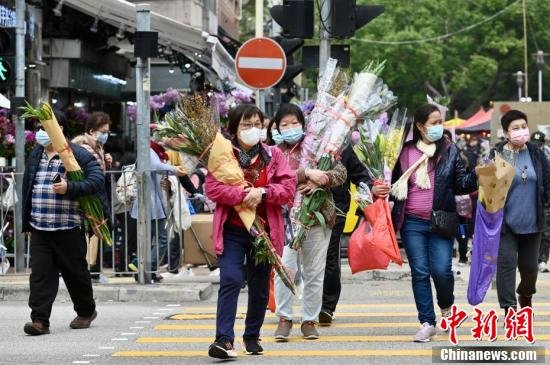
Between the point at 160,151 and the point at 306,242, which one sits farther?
the point at 160,151

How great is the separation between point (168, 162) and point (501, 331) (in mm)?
6371

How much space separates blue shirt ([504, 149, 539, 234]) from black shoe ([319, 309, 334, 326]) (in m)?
1.79

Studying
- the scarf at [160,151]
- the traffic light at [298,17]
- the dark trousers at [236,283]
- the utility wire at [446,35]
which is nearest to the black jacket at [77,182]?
the dark trousers at [236,283]

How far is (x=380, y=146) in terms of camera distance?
36.9 feet

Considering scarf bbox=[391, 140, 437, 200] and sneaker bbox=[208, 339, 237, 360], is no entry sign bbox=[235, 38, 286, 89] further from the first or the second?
sneaker bbox=[208, 339, 237, 360]

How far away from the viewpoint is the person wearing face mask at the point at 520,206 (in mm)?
11094

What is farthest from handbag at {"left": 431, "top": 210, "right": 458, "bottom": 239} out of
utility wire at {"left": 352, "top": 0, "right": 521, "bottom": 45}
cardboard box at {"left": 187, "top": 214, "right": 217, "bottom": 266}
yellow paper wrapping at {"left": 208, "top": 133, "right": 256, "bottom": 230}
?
utility wire at {"left": 352, "top": 0, "right": 521, "bottom": 45}

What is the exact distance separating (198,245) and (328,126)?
5967 mm

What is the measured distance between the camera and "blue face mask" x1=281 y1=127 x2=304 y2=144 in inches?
425

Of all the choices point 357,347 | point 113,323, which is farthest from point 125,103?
point 357,347

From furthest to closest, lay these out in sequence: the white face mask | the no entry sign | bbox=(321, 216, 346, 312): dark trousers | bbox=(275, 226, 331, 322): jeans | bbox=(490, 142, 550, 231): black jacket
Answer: the no entry sign, bbox=(321, 216, 346, 312): dark trousers, bbox=(490, 142, 550, 231): black jacket, bbox=(275, 226, 331, 322): jeans, the white face mask

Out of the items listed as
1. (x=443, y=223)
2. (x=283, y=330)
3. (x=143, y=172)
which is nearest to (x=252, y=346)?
(x=283, y=330)

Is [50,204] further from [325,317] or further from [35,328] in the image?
[325,317]

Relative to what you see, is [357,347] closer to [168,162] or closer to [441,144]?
[441,144]
